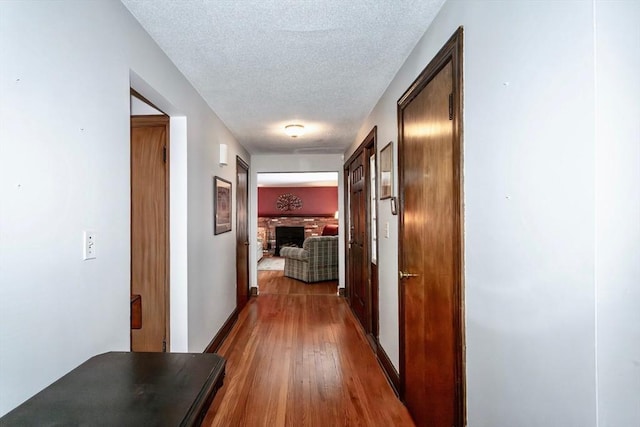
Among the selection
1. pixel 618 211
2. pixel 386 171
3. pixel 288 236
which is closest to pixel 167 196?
pixel 386 171

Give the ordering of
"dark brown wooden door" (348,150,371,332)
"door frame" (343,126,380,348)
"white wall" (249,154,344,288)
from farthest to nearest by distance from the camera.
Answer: "white wall" (249,154,344,288), "dark brown wooden door" (348,150,371,332), "door frame" (343,126,380,348)

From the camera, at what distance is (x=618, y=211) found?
0.65m

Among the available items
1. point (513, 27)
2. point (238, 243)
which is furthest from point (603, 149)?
point (238, 243)

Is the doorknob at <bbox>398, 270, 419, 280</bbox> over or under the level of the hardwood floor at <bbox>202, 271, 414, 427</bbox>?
over

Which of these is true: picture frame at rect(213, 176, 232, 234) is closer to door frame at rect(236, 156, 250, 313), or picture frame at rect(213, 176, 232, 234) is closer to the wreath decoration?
door frame at rect(236, 156, 250, 313)

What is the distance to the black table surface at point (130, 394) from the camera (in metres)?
0.71

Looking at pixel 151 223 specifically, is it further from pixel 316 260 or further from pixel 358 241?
pixel 316 260

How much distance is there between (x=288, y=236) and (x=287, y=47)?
829 centimetres

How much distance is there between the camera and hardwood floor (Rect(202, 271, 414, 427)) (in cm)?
195

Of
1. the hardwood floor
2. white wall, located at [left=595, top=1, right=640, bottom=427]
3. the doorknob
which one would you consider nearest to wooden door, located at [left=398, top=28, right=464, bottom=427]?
the doorknob

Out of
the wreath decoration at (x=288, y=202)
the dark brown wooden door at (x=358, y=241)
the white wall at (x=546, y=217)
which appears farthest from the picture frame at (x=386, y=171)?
the wreath decoration at (x=288, y=202)

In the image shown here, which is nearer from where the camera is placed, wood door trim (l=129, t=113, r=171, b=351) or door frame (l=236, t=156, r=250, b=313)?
wood door trim (l=129, t=113, r=171, b=351)

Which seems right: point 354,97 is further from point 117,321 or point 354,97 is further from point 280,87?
point 117,321

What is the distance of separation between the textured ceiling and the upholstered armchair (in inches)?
125
